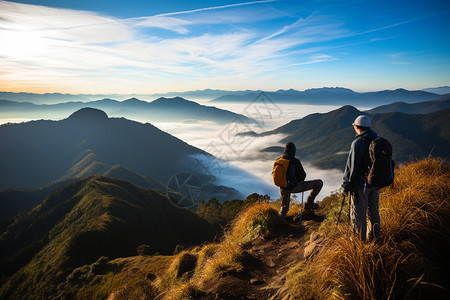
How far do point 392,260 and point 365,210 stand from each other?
3.88 ft

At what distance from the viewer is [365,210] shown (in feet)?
14.8

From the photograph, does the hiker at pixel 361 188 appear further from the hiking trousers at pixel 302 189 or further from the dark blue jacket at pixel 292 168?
the hiking trousers at pixel 302 189

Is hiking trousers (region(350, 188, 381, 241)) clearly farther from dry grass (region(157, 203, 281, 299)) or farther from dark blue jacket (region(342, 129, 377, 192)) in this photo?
dry grass (region(157, 203, 281, 299))

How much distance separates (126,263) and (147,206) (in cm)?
7195

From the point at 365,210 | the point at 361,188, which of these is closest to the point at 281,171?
the point at 361,188

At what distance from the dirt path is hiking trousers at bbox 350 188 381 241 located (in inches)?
57.2

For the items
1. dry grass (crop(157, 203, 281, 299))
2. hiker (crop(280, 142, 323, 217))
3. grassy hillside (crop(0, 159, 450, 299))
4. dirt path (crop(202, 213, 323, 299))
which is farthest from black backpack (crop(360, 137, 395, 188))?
dry grass (crop(157, 203, 281, 299))

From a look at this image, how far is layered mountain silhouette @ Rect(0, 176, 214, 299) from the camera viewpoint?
56625 millimetres

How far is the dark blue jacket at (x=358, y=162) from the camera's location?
4.46m

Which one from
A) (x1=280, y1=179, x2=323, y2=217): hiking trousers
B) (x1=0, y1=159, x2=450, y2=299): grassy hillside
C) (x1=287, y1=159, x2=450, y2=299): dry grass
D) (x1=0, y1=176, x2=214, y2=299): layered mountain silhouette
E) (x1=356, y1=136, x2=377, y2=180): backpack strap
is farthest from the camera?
(x1=0, y1=176, x2=214, y2=299): layered mountain silhouette

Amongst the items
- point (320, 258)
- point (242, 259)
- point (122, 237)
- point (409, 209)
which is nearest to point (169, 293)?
point (242, 259)

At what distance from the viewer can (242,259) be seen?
5703 millimetres

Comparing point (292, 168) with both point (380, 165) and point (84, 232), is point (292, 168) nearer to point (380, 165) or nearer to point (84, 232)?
point (380, 165)

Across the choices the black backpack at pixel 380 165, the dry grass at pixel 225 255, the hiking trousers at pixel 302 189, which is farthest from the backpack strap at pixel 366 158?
the dry grass at pixel 225 255
